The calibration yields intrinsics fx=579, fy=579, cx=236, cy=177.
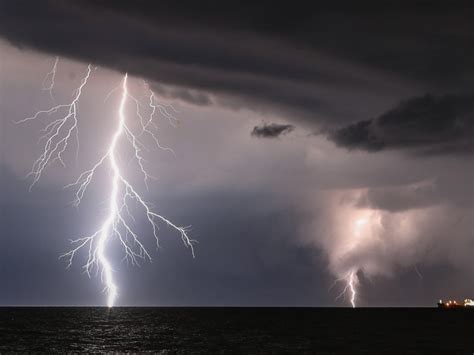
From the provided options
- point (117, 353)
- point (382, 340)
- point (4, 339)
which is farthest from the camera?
point (382, 340)

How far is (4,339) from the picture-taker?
68375mm

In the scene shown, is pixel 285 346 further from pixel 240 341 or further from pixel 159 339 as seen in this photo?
pixel 159 339

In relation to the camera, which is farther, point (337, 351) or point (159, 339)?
point (159, 339)

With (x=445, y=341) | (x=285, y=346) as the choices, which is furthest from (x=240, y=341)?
(x=445, y=341)

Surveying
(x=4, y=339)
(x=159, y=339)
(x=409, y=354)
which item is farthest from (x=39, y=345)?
(x=409, y=354)

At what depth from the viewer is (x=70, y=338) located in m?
71.8

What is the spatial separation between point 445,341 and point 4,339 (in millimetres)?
54214

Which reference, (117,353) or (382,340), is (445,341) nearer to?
(382,340)

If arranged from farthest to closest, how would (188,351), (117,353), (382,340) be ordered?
(382,340) < (188,351) < (117,353)

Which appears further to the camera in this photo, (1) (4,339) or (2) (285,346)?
(1) (4,339)

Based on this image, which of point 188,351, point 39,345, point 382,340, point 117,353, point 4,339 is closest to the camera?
point 117,353

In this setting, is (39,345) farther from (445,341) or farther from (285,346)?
(445,341)

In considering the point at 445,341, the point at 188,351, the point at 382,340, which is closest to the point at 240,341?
the point at 188,351

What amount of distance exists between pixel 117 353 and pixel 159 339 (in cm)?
1777
